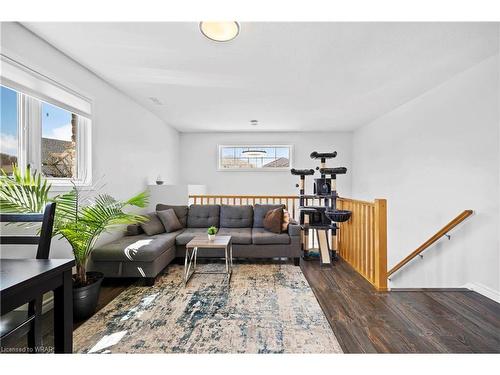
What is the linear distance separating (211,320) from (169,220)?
2.07 m

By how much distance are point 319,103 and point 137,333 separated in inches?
151

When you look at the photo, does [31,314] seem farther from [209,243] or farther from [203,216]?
[203,216]

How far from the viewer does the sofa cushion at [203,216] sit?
4.13 meters

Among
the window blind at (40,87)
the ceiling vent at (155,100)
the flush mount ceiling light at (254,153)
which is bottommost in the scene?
the flush mount ceiling light at (254,153)

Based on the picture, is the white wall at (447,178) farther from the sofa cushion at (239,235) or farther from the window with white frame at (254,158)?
the sofa cushion at (239,235)

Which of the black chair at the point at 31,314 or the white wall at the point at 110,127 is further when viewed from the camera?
the white wall at the point at 110,127

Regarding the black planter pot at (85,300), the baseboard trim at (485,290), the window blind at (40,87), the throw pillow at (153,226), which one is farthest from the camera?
the throw pillow at (153,226)

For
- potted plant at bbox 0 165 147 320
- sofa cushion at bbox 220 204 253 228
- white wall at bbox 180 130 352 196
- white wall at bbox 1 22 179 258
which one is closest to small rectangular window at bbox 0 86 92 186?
white wall at bbox 1 22 179 258

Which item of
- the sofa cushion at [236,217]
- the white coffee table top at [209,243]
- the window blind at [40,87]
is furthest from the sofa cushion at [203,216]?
the window blind at [40,87]

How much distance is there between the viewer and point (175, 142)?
571 cm

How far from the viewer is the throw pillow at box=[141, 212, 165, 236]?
133 inches

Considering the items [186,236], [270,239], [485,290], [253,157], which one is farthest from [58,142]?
[485,290]

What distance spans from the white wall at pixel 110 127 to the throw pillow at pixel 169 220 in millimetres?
595
